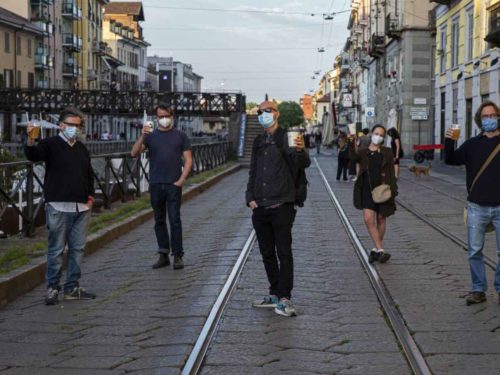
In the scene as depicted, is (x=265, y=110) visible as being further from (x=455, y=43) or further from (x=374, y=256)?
(x=455, y=43)

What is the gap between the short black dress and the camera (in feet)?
32.4

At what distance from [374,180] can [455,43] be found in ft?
93.6

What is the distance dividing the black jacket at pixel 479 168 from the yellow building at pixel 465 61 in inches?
733

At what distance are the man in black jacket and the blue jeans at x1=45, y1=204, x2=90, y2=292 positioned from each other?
1.69m

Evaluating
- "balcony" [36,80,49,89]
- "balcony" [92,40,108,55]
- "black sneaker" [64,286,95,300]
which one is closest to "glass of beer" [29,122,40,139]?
"black sneaker" [64,286,95,300]

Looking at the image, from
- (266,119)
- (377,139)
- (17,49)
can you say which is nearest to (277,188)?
(266,119)

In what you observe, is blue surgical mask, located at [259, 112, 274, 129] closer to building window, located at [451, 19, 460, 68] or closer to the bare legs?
the bare legs

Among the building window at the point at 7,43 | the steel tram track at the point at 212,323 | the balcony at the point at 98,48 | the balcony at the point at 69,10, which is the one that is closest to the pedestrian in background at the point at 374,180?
the steel tram track at the point at 212,323

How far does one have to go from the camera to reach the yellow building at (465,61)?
29.8 m

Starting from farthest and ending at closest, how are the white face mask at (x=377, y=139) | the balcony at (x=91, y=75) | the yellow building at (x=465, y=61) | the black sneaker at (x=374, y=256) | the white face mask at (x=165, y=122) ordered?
the balcony at (x=91, y=75)
the yellow building at (x=465, y=61)
the black sneaker at (x=374, y=256)
the white face mask at (x=377, y=139)
the white face mask at (x=165, y=122)

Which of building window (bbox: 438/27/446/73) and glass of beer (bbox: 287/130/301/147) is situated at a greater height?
building window (bbox: 438/27/446/73)

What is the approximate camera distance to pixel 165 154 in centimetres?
957

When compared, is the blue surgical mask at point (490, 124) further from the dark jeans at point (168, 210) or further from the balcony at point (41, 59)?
the balcony at point (41, 59)

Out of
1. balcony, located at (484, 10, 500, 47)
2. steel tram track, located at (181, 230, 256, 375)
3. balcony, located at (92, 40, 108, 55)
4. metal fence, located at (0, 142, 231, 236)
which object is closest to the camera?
steel tram track, located at (181, 230, 256, 375)
